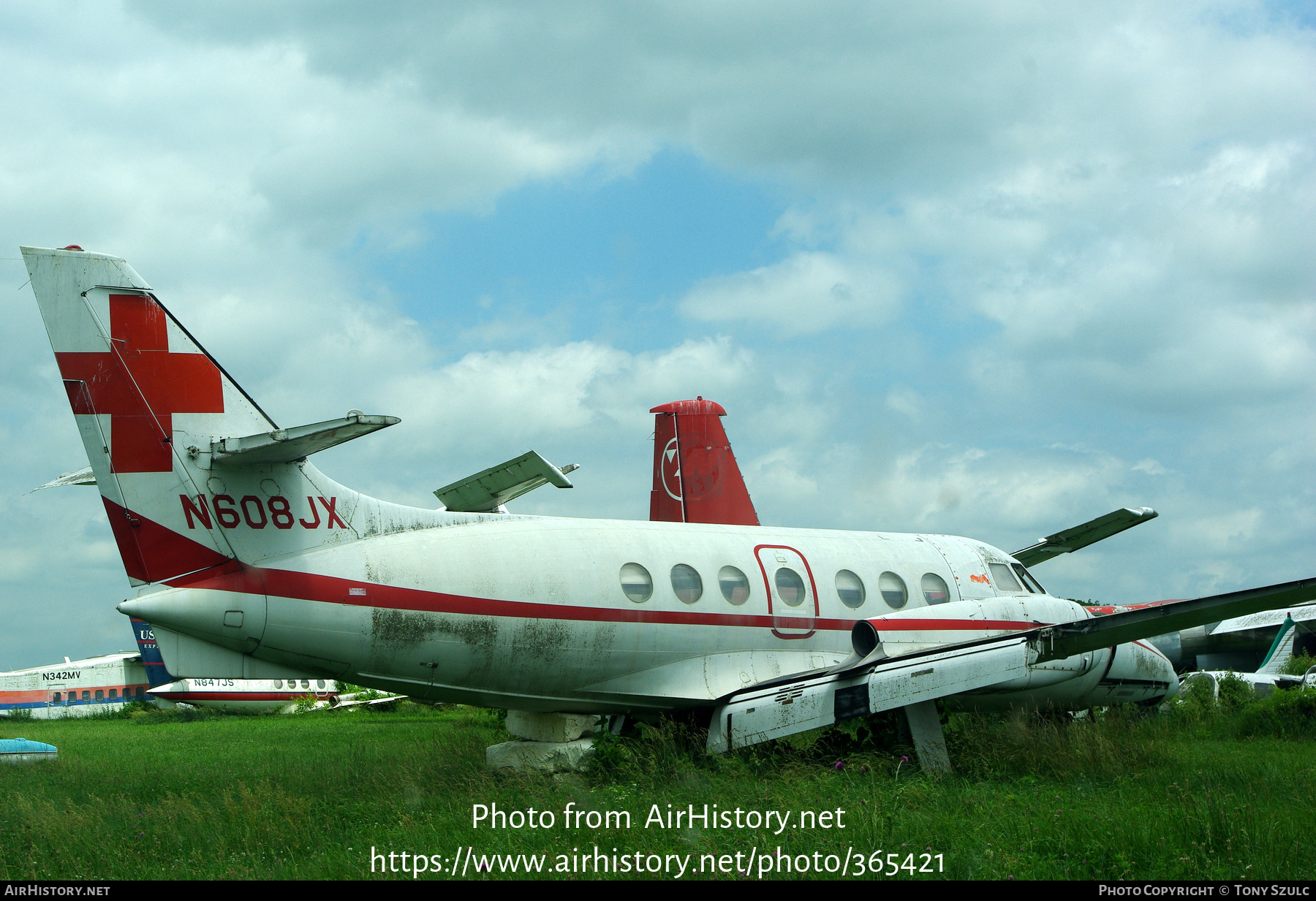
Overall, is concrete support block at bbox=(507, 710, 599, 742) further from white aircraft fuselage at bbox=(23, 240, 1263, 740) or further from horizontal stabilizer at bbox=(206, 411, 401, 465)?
horizontal stabilizer at bbox=(206, 411, 401, 465)

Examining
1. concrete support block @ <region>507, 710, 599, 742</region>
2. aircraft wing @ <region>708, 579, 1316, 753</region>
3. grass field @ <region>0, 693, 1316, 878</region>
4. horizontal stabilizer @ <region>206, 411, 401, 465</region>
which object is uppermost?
horizontal stabilizer @ <region>206, 411, 401, 465</region>

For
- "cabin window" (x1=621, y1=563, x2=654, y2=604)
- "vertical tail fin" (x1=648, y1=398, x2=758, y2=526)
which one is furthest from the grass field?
"vertical tail fin" (x1=648, y1=398, x2=758, y2=526)

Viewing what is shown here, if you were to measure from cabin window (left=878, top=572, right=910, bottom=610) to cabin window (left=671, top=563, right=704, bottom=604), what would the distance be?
2932mm

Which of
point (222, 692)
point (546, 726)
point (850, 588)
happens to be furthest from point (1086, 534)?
point (222, 692)

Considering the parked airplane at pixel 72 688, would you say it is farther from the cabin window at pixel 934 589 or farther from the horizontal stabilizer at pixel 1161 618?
the horizontal stabilizer at pixel 1161 618

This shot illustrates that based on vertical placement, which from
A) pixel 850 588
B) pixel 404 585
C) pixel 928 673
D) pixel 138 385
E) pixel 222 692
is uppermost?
pixel 138 385

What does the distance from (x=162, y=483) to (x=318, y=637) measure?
2167 millimetres

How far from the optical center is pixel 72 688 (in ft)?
126

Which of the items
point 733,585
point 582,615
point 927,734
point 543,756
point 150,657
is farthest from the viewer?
point 150,657

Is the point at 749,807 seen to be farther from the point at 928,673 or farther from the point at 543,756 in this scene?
the point at 543,756

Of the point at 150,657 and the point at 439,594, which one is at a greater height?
the point at 439,594

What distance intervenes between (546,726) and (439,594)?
2.86 m

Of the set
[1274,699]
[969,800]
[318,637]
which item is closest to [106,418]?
[318,637]

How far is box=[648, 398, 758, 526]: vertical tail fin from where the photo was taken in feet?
67.1
